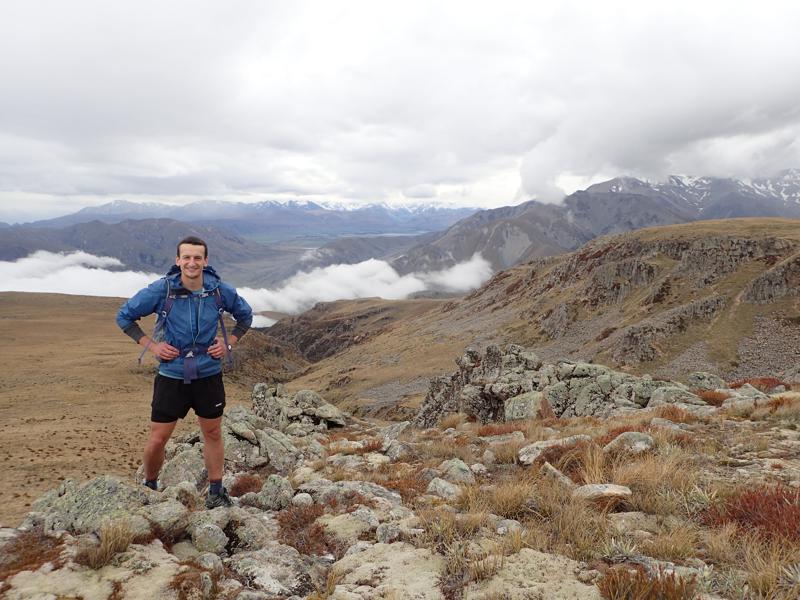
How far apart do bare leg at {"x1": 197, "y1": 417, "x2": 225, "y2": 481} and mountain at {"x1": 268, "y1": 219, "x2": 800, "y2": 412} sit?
2314 inches

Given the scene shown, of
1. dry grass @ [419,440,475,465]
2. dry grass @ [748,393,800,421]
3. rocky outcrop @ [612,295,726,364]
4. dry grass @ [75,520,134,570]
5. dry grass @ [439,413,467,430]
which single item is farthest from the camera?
rocky outcrop @ [612,295,726,364]

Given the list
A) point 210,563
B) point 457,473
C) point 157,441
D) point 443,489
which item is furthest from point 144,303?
point 457,473

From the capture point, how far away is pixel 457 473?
8.94m

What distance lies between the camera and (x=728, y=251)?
72.7 metres

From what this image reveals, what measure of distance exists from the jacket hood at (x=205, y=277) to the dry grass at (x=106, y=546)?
354 centimetres

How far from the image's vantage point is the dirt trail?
878 inches

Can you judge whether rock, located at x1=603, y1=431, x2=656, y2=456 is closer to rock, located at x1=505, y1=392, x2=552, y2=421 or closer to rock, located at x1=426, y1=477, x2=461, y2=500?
rock, located at x1=426, y1=477, x2=461, y2=500

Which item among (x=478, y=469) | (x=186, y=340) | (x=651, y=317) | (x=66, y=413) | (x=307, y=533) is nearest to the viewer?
(x=307, y=533)

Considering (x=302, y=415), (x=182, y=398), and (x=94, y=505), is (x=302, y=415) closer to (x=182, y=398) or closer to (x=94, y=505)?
(x=182, y=398)

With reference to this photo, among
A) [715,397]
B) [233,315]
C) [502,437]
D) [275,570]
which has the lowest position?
[715,397]

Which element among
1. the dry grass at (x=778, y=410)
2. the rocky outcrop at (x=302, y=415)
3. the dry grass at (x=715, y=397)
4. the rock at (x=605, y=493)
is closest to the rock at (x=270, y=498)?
the rock at (x=605, y=493)

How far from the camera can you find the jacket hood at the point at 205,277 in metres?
6.98

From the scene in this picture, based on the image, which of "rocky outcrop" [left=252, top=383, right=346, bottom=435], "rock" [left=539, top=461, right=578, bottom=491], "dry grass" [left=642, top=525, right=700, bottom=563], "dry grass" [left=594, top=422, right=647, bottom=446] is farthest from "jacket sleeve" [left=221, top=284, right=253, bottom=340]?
"rocky outcrop" [left=252, top=383, right=346, bottom=435]

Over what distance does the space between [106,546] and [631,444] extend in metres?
9.29
